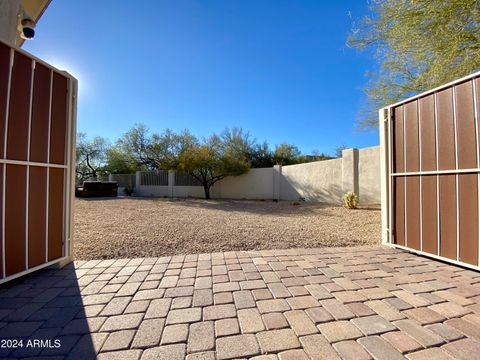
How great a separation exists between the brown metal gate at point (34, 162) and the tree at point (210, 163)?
10624mm

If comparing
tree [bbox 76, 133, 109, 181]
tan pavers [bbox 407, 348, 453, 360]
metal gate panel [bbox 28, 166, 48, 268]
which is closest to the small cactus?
tan pavers [bbox 407, 348, 453, 360]

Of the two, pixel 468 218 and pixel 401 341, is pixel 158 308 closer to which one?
pixel 401 341

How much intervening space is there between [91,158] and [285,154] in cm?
1817

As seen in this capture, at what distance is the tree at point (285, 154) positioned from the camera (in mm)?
18891

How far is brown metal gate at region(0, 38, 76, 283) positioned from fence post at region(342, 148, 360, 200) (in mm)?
8802

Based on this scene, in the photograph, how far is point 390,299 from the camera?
2027mm

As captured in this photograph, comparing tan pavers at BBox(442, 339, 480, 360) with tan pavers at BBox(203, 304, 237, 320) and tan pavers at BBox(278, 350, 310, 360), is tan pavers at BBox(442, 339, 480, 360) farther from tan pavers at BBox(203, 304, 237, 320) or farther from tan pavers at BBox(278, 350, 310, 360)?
tan pavers at BBox(203, 304, 237, 320)

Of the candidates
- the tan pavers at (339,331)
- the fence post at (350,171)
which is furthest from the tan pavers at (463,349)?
the fence post at (350,171)

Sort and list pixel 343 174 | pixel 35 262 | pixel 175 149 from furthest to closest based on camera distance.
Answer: pixel 175 149 < pixel 343 174 < pixel 35 262

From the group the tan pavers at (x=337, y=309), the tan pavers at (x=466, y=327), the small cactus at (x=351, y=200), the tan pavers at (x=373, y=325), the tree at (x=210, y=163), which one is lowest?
the tan pavers at (x=373, y=325)

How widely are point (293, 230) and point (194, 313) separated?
3.53 meters

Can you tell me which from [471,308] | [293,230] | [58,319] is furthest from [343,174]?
[58,319]

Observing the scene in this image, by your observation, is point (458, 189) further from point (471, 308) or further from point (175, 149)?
point (175, 149)

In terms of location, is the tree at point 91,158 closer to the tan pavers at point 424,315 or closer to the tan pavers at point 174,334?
the tan pavers at point 174,334
